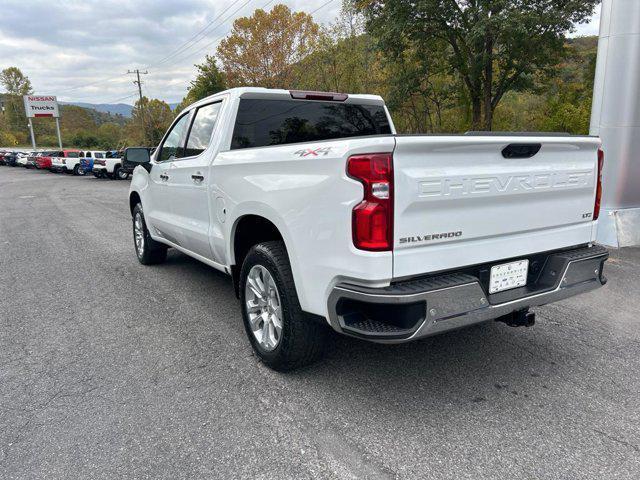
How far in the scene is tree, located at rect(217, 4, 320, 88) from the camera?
37.1 metres

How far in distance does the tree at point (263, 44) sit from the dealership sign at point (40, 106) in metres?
54.8

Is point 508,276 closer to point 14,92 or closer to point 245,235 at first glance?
point 245,235

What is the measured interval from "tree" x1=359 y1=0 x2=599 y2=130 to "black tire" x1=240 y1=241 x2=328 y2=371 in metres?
14.4

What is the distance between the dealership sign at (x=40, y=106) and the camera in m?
77.6

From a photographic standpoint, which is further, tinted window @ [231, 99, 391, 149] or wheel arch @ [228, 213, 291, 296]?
tinted window @ [231, 99, 391, 149]

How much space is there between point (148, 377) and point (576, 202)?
10.3 feet

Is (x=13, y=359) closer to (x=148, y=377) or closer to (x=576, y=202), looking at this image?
(x=148, y=377)

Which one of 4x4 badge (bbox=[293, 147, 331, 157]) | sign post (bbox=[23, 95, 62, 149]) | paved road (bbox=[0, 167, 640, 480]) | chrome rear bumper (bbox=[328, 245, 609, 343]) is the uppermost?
sign post (bbox=[23, 95, 62, 149])

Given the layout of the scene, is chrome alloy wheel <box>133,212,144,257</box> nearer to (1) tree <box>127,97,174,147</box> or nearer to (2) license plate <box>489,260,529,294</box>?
(2) license plate <box>489,260,529,294</box>

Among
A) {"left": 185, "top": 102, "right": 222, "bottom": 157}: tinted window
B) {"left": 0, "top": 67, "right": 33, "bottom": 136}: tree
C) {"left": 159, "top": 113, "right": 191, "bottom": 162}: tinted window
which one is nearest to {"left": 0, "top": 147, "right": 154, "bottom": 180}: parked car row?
{"left": 159, "top": 113, "right": 191, "bottom": 162}: tinted window

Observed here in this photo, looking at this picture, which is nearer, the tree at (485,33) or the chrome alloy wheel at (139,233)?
the chrome alloy wheel at (139,233)

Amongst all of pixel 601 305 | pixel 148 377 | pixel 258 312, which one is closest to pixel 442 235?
pixel 258 312

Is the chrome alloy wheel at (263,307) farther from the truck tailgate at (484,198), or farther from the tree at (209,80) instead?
the tree at (209,80)

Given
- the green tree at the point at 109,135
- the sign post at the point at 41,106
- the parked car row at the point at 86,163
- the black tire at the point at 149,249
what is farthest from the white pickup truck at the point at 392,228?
the green tree at the point at 109,135
